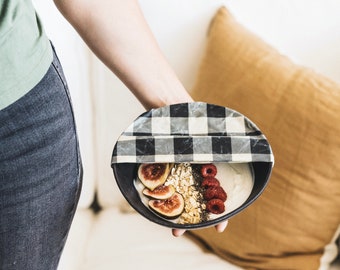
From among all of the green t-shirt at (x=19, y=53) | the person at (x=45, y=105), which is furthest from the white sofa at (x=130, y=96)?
the green t-shirt at (x=19, y=53)

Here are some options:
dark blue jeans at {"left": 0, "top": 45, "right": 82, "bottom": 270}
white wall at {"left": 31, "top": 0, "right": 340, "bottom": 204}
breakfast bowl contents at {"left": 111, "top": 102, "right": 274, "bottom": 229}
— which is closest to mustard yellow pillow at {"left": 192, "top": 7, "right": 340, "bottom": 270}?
white wall at {"left": 31, "top": 0, "right": 340, "bottom": 204}

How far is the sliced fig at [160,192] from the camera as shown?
2.35ft

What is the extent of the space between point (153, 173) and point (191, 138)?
0.08m

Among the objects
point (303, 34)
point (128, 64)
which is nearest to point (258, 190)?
point (128, 64)

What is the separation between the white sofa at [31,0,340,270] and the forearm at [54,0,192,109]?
417 mm

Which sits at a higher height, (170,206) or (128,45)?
(128,45)

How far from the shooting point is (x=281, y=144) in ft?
3.31

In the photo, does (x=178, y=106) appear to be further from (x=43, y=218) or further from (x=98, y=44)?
(x=43, y=218)

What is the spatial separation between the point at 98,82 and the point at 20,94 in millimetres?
650

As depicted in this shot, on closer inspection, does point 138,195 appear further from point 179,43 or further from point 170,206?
point 179,43

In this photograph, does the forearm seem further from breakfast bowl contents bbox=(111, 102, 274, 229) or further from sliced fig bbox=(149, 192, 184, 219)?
sliced fig bbox=(149, 192, 184, 219)

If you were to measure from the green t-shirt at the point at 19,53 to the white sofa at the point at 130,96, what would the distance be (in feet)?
1.71

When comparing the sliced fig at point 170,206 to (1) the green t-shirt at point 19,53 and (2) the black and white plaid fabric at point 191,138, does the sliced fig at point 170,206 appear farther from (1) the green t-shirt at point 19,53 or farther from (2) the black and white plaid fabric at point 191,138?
(1) the green t-shirt at point 19,53

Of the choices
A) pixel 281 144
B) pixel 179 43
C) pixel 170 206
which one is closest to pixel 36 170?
pixel 170 206
